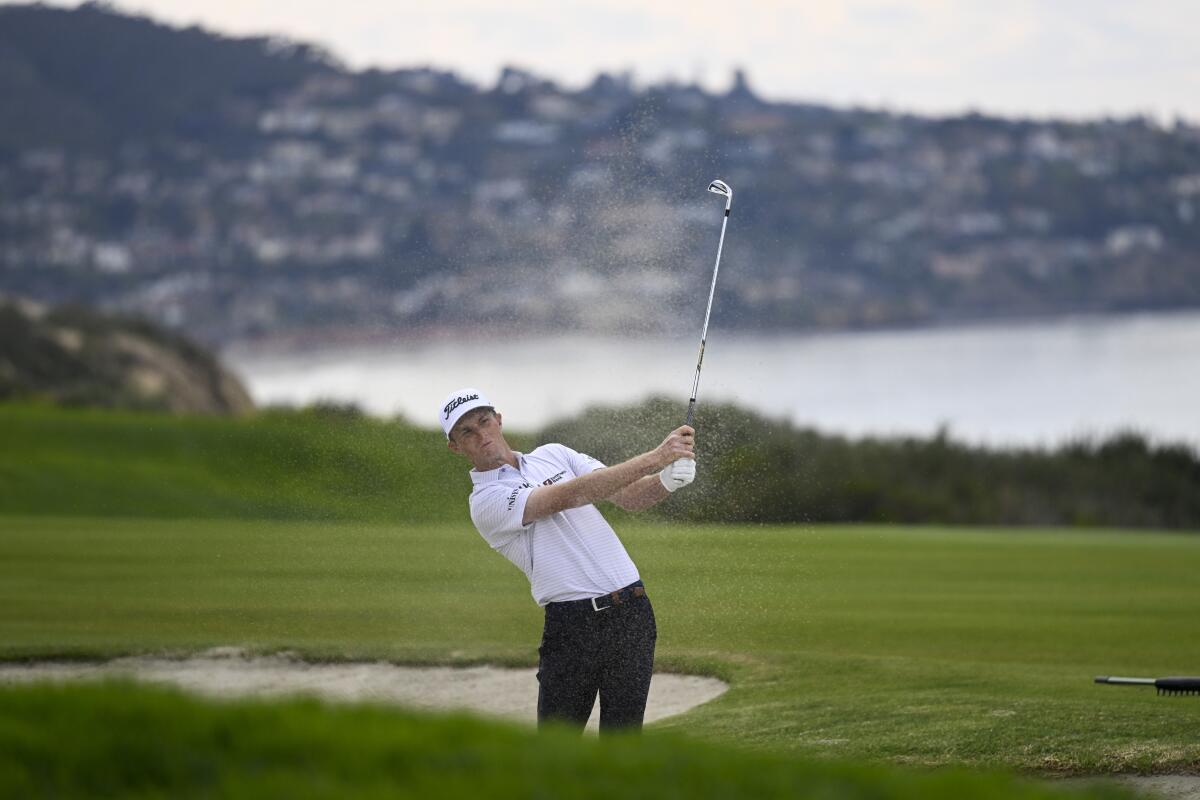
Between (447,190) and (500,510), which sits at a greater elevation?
(447,190)

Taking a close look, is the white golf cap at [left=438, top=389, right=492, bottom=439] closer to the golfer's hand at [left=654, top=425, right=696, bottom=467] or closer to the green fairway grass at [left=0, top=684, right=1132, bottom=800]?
the golfer's hand at [left=654, top=425, right=696, bottom=467]

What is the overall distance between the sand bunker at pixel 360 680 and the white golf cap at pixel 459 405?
3914 millimetres

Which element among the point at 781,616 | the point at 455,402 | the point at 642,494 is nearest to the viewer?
the point at 455,402

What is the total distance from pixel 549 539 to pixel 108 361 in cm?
3605

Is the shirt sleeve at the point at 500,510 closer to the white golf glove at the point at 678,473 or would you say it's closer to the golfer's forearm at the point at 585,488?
the golfer's forearm at the point at 585,488

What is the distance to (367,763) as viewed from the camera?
11.7ft

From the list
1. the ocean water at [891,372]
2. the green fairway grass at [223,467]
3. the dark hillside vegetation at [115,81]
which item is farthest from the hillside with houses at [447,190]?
the green fairway grass at [223,467]

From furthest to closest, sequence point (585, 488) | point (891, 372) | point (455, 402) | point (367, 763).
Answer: point (891, 372) < point (455, 402) < point (585, 488) < point (367, 763)

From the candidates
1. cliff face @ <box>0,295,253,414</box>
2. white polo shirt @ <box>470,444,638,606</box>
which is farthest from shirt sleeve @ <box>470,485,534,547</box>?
cliff face @ <box>0,295,253,414</box>

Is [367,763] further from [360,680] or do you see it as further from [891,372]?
[891,372]

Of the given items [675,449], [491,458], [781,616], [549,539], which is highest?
[675,449]

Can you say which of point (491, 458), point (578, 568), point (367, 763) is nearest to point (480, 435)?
point (491, 458)

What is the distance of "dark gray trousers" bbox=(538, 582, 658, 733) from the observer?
630cm

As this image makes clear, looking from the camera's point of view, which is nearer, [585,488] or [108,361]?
[585,488]
